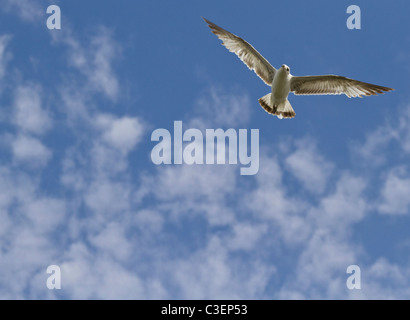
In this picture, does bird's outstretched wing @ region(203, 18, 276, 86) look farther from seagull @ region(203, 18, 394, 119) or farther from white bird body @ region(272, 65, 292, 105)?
white bird body @ region(272, 65, 292, 105)

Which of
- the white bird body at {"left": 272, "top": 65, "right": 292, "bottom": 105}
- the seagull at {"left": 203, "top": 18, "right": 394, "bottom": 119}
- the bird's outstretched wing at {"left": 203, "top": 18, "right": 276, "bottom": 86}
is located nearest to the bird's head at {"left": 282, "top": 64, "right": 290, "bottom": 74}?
the white bird body at {"left": 272, "top": 65, "right": 292, "bottom": 105}

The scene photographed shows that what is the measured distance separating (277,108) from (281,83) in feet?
3.24

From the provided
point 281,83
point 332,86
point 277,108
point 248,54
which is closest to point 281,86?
point 281,83

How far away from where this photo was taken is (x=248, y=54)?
20.1m

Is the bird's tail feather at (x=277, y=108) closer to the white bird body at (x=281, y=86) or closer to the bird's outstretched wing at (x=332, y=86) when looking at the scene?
the white bird body at (x=281, y=86)

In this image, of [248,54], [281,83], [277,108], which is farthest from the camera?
[277,108]

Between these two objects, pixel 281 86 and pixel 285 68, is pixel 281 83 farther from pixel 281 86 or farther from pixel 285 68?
pixel 285 68

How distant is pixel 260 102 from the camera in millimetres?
20312

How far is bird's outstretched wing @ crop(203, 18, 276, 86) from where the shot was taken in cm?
1994

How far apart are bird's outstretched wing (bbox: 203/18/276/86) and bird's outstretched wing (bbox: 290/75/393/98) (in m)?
0.94

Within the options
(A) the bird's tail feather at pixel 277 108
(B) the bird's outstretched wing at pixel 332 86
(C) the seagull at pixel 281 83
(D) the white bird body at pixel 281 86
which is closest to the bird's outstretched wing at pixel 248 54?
(C) the seagull at pixel 281 83
